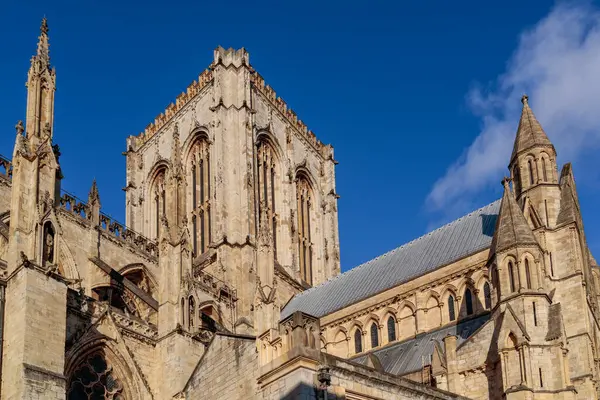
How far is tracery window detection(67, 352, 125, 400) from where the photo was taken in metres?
23.9

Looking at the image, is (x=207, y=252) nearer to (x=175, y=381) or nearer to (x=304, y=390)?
(x=175, y=381)

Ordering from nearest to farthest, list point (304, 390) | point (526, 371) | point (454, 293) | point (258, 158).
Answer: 1. point (304, 390)
2. point (526, 371)
3. point (454, 293)
4. point (258, 158)

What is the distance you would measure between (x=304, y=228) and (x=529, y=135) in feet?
67.4

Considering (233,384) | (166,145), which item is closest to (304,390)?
(233,384)

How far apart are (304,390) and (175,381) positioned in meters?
9.79

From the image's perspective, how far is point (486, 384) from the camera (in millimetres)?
25469

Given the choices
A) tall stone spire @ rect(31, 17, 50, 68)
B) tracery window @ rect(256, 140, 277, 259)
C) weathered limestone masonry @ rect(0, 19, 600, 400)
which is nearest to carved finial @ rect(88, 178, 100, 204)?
weathered limestone masonry @ rect(0, 19, 600, 400)

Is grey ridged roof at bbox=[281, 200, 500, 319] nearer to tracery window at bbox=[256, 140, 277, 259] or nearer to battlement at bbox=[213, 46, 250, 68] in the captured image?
tracery window at bbox=[256, 140, 277, 259]

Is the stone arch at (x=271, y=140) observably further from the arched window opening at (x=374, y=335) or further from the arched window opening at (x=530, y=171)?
the arched window opening at (x=530, y=171)

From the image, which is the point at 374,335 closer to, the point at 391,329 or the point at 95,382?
the point at 391,329

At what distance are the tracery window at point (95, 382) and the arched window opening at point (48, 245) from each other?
3274mm

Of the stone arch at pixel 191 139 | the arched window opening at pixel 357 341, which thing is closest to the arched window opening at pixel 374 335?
the arched window opening at pixel 357 341

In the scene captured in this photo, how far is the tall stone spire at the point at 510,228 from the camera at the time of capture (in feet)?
88.7

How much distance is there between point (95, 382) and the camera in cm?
2434
